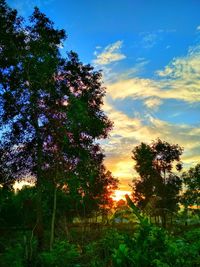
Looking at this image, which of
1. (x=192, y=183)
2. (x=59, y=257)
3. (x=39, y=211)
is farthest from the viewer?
(x=192, y=183)

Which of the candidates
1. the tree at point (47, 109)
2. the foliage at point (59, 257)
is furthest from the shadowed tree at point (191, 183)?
the foliage at point (59, 257)

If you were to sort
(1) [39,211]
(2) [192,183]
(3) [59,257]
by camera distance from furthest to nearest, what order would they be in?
(2) [192,183] < (1) [39,211] < (3) [59,257]

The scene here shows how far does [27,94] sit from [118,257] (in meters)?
24.3

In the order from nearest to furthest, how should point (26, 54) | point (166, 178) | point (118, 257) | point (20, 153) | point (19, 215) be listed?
point (118, 257) → point (26, 54) → point (20, 153) → point (166, 178) → point (19, 215)

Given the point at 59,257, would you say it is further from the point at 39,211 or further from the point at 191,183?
the point at 191,183

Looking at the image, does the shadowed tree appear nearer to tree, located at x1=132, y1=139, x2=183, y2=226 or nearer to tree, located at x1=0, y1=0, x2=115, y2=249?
tree, located at x1=132, y1=139, x2=183, y2=226

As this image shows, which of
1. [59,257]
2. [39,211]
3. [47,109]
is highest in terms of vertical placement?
[47,109]

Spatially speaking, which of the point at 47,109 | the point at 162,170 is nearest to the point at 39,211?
the point at 47,109

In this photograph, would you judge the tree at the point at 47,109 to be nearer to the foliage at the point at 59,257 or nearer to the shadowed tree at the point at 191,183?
the foliage at the point at 59,257

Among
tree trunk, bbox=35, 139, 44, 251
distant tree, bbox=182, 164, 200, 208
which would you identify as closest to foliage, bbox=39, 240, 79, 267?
tree trunk, bbox=35, 139, 44, 251

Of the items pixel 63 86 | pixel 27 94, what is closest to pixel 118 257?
pixel 27 94

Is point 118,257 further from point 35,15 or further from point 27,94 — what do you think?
point 35,15

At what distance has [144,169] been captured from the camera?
69.9 metres

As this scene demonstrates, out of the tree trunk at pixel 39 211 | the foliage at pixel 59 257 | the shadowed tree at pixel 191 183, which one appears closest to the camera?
the foliage at pixel 59 257
